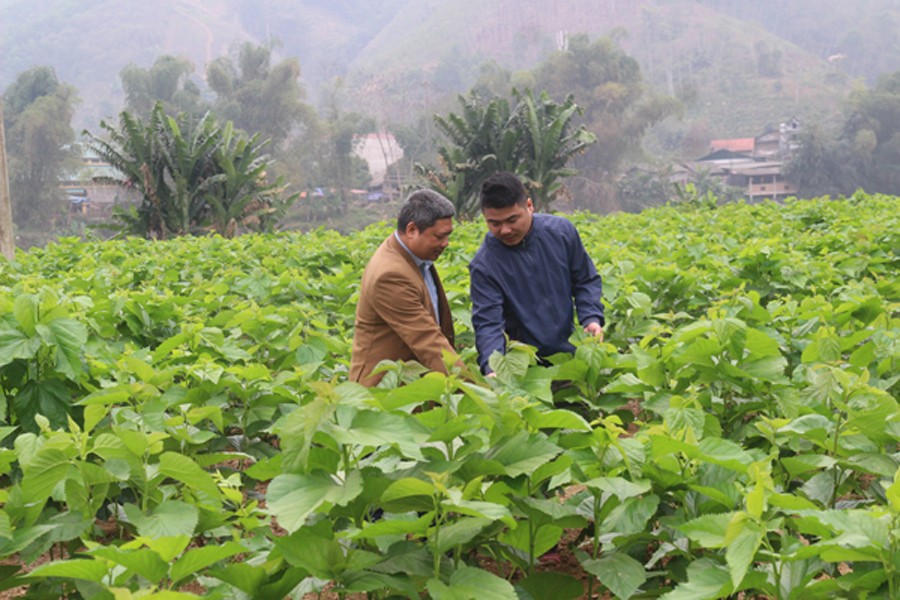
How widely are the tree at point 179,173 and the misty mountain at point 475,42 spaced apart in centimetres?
5914

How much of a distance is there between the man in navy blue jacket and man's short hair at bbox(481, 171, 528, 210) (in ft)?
0.04

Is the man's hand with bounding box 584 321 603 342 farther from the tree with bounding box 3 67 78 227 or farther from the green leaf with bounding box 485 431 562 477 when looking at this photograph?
the tree with bounding box 3 67 78 227

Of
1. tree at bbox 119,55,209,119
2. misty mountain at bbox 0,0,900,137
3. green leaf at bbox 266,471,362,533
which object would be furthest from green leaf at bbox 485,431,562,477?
misty mountain at bbox 0,0,900,137

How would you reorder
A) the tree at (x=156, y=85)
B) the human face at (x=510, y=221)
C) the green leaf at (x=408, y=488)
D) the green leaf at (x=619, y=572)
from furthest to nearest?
1. the tree at (x=156, y=85)
2. the human face at (x=510, y=221)
3. the green leaf at (x=619, y=572)
4. the green leaf at (x=408, y=488)

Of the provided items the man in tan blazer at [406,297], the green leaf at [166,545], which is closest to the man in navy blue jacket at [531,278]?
the man in tan blazer at [406,297]

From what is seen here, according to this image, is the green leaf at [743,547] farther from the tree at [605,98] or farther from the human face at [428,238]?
the tree at [605,98]

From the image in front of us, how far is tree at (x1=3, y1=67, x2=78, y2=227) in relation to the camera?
51250 millimetres

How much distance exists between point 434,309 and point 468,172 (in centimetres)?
2523

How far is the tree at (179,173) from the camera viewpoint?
2438 cm

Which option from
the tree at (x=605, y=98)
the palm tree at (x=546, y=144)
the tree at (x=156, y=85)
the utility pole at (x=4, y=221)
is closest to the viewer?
the utility pole at (x=4, y=221)

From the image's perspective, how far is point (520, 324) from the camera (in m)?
4.19

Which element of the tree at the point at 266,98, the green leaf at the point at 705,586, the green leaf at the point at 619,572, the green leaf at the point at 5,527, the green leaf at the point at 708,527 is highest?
the tree at the point at 266,98

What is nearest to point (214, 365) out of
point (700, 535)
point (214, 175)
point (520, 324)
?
point (520, 324)

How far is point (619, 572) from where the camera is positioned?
2.22m
